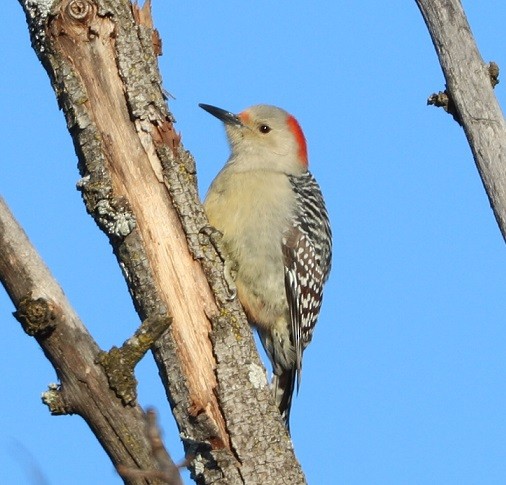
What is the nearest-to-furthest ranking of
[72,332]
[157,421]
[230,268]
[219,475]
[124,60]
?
[157,421], [72,332], [219,475], [124,60], [230,268]

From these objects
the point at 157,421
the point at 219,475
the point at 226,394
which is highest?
the point at 226,394

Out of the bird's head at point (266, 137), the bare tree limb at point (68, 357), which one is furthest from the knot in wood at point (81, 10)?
the bird's head at point (266, 137)

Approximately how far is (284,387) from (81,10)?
3437 millimetres

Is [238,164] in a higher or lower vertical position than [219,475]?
higher

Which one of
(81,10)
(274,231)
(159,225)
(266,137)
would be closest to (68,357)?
(159,225)

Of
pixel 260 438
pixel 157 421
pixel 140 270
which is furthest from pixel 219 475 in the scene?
pixel 157 421

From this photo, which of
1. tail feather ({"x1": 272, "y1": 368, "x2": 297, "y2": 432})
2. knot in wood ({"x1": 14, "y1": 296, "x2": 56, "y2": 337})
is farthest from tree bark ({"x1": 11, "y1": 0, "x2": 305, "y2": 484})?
tail feather ({"x1": 272, "y1": 368, "x2": 297, "y2": 432})

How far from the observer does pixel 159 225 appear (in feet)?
17.5

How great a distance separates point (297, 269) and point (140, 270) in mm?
2148

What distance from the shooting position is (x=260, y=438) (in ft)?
16.7

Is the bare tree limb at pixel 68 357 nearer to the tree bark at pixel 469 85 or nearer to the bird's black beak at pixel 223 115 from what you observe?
the tree bark at pixel 469 85

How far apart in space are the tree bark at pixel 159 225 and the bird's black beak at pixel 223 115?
244cm

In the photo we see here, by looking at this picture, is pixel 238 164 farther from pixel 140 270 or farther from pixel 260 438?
pixel 260 438

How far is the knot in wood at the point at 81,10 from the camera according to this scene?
5.32 metres
